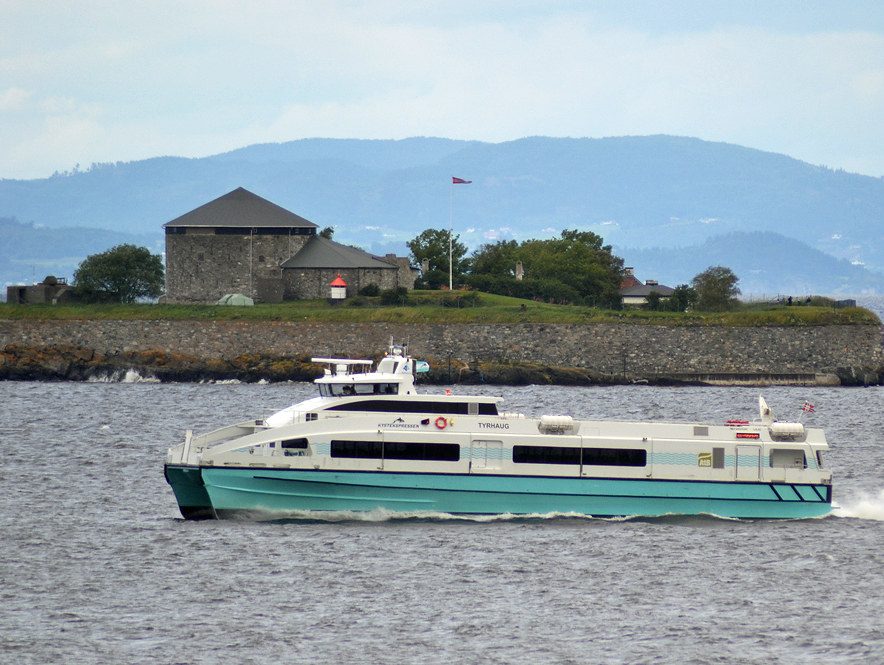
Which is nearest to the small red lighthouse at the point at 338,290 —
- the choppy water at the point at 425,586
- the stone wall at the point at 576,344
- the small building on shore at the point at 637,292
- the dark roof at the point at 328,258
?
the dark roof at the point at 328,258

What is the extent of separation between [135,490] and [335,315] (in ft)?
152

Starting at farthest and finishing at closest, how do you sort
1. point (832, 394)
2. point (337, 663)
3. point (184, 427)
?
point (832, 394) → point (184, 427) → point (337, 663)

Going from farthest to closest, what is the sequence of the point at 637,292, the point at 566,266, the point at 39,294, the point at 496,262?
the point at 496,262 → the point at 566,266 → the point at 637,292 → the point at 39,294

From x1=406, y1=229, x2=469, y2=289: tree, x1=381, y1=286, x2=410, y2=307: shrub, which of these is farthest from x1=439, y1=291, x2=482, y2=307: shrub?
x1=406, y1=229, x2=469, y2=289: tree

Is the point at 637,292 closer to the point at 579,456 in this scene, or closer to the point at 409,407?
the point at 579,456

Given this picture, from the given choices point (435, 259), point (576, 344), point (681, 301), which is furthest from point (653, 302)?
point (435, 259)

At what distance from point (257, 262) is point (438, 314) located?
16075 millimetres

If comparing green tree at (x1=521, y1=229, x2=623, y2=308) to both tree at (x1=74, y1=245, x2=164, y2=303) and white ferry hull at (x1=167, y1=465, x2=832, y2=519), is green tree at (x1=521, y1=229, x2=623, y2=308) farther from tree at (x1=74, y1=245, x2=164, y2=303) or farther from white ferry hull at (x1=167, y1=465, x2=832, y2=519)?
white ferry hull at (x1=167, y1=465, x2=832, y2=519)

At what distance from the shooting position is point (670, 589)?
30.9m

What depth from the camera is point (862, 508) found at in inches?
1554

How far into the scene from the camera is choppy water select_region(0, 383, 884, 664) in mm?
26906

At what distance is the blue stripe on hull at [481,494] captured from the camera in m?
35.5

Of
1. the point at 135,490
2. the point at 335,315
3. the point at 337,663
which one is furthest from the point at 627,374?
the point at 337,663

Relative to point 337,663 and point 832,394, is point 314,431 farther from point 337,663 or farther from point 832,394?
point 832,394
